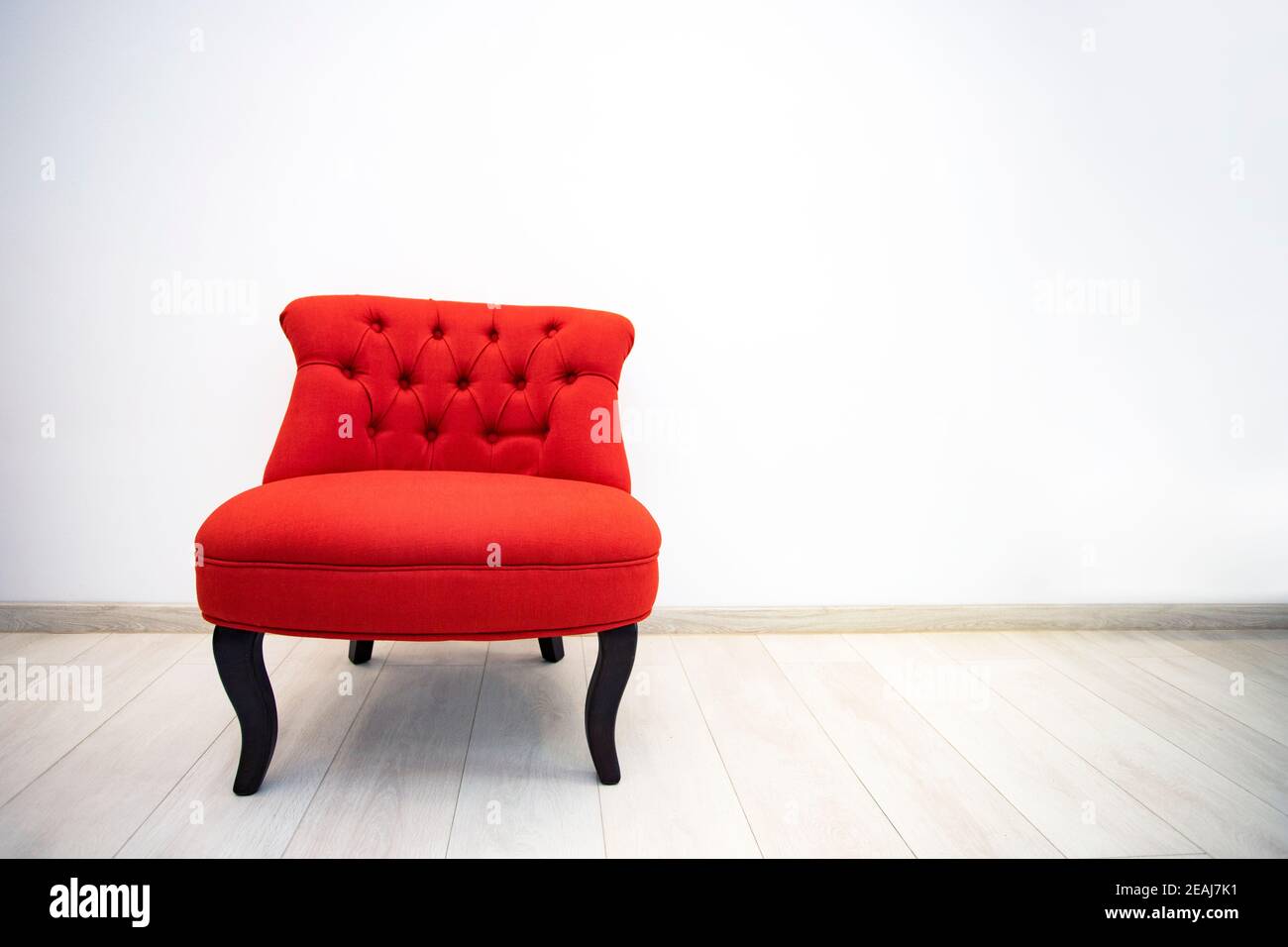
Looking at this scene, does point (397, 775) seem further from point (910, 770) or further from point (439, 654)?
point (910, 770)

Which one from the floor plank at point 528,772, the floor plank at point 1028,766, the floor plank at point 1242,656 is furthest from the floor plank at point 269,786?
the floor plank at point 1242,656

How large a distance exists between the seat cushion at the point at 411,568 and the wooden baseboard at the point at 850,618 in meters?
0.93

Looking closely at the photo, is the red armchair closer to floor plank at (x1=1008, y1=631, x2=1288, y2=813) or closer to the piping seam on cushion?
the piping seam on cushion

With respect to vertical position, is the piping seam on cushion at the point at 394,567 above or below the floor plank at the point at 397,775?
above

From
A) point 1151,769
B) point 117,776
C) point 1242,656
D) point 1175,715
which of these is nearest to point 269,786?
point 117,776

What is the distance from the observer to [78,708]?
1497mm

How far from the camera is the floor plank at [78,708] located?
1.28 meters

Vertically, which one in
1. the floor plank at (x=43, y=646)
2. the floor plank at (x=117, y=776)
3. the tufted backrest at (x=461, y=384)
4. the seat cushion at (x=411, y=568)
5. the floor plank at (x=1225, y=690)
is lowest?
the floor plank at (x=43, y=646)

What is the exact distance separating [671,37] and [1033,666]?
2.04 meters

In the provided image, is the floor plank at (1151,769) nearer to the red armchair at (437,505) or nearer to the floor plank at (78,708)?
the red armchair at (437,505)

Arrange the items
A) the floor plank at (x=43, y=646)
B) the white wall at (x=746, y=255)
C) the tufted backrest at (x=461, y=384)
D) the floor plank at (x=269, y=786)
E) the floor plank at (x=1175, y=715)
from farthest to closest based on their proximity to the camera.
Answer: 1. the white wall at (x=746, y=255)
2. the floor plank at (x=43, y=646)
3. the tufted backrest at (x=461, y=384)
4. the floor plank at (x=1175, y=715)
5. the floor plank at (x=269, y=786)

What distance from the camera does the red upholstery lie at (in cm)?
111

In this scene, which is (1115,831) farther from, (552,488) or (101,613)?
(101,613)

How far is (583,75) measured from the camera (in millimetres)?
1905
